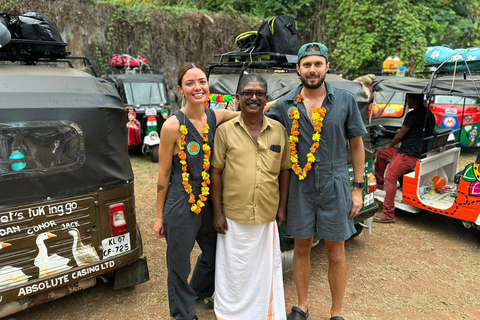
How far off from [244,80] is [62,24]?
10.7 metres

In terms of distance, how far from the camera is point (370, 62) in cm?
1314

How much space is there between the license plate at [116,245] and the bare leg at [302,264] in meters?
1.46

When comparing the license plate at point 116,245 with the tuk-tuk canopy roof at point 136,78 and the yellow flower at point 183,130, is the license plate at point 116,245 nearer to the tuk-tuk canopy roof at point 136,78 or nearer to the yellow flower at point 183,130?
the yellow flower at point 183,130

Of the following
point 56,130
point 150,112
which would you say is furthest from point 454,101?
point 56,130

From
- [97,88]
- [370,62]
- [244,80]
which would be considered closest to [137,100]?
[97,88]

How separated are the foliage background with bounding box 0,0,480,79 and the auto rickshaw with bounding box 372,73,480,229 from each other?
6.41 metres

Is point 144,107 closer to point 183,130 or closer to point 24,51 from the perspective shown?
point 24,51

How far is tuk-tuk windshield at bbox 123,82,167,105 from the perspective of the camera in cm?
943

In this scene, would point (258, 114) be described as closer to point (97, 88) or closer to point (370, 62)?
point (97, 88)

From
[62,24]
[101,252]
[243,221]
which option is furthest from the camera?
[62,24]

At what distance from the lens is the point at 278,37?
176 inches

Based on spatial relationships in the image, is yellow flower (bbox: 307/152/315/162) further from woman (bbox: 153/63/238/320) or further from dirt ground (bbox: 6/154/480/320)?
dirt ground (bbox: 6/154/480/320)

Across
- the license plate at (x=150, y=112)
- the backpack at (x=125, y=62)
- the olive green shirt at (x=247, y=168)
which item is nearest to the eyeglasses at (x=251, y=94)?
the olive green shirt at (x=247, y=168)

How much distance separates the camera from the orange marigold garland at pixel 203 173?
2688 millimetres
